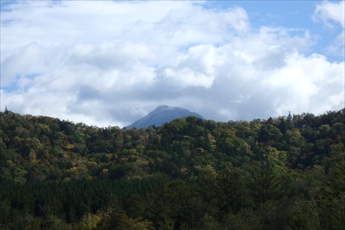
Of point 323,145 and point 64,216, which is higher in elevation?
point 323,145

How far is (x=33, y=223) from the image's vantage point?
207 feet

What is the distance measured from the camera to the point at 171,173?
381ft

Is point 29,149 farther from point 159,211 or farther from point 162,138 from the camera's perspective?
point 159,211

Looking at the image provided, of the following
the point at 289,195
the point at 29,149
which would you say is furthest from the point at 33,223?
the point at 29,149

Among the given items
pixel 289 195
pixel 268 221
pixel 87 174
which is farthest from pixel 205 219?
pixel 87 174

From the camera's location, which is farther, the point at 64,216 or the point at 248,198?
the point at 64,216

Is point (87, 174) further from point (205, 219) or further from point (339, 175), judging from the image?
point (339, 175)

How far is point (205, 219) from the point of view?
5912 centimetres

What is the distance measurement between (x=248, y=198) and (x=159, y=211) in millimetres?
9930

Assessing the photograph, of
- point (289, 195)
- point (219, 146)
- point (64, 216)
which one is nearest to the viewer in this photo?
point (289, 195)

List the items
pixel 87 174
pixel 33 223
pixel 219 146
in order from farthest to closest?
pixel 219 146, pixel 87 174, pixel 33 223

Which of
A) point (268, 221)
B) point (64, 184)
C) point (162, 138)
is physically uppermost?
point (162, 138)

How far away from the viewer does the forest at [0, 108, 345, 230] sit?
2342 inches

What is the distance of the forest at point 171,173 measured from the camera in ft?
195
